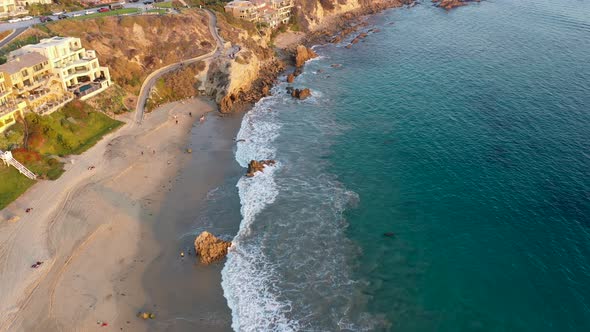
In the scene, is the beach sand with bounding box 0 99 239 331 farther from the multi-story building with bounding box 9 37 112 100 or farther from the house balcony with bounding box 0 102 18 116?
the multi-story building with bounding box 9 37 112 100

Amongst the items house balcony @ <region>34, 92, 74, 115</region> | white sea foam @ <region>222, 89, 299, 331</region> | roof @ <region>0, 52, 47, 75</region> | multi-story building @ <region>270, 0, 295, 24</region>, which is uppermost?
roof @ <region>0, 52, 47, 75</region>

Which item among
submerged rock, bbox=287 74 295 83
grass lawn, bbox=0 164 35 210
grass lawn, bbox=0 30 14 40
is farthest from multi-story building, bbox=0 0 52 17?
submerged rock, bbox=287 74 295 83

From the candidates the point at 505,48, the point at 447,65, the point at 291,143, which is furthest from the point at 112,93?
the point at 505,48

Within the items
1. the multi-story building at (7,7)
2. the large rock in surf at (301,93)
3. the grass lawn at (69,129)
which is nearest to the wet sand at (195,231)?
the grass lawn at (69,129)

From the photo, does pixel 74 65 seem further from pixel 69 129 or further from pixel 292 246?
pixel 292 246

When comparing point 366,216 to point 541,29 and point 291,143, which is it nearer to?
point 291,143

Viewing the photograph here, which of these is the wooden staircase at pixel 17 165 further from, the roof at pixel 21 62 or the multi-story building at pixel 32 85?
the roof at pixel 21 62
